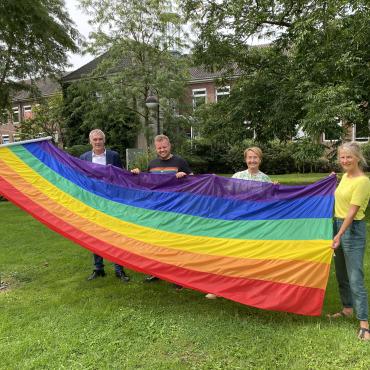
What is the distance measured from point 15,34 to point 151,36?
10747 mm

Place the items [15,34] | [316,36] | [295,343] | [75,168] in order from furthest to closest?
[15,34]
[316,36]
[75,168]
[295,343]

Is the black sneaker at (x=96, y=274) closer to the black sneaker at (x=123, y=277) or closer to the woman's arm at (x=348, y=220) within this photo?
the black sneaker at (x=123, y=277)

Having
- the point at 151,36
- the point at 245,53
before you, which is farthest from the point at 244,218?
the point at 151,36

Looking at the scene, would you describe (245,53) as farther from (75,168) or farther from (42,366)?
(42,366)

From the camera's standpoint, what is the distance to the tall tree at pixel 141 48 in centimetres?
2159

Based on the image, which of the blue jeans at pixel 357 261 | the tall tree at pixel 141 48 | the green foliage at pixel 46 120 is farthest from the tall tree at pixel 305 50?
the green foliage at pixel 46 120

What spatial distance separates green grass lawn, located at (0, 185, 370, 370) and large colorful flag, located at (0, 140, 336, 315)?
33 cm

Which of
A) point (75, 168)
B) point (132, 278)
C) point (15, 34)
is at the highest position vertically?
point (15, 34)

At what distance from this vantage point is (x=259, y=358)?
11.3 ft

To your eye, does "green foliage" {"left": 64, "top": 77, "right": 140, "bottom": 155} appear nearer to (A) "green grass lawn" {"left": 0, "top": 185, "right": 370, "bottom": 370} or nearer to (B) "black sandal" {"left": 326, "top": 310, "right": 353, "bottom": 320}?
(A) "green grass lawn" {"left": 0, "top": 185, "right": 370, "bottom": 370}

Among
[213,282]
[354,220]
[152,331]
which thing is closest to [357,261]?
[354,220]

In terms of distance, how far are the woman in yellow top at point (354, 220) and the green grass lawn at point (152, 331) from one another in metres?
0.32

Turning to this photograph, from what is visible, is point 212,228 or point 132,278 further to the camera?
point 132,278

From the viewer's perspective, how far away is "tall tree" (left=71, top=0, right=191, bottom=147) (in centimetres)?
2159
